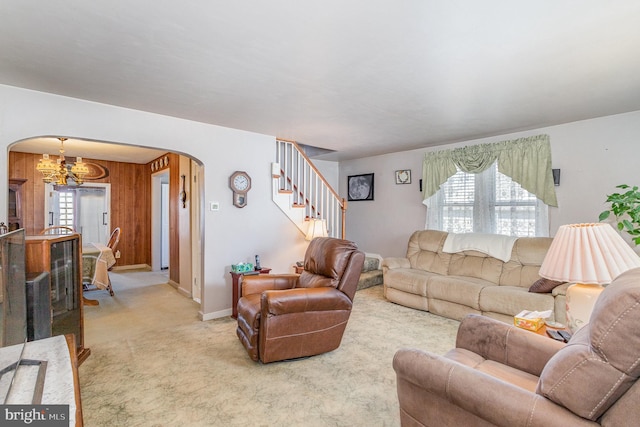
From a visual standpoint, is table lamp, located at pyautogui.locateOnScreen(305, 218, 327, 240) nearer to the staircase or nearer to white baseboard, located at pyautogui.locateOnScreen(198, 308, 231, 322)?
the staircase

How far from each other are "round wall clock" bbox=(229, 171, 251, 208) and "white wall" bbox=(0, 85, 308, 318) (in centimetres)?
7

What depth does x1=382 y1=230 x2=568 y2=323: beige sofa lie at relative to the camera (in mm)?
3236

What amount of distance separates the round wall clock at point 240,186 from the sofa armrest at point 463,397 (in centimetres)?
303

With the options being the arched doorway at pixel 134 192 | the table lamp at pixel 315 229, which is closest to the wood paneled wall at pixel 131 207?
the arched doorway at pixel 134 192

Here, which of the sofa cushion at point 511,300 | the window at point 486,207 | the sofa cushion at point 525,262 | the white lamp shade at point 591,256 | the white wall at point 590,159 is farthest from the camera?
the window at point 486,207

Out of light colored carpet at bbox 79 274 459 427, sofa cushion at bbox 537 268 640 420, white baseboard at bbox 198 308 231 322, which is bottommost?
light colored carpet at bbox 79 274 459 427

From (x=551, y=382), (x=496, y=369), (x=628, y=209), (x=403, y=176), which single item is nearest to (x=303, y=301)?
(x=496, y=369)

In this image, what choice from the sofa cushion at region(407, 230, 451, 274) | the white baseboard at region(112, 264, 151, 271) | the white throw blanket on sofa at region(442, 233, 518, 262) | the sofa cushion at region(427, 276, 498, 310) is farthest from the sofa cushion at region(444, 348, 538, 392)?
the white baseboard at region(112, 264, 151, 271)

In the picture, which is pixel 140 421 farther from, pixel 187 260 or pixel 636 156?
pixel 636 156

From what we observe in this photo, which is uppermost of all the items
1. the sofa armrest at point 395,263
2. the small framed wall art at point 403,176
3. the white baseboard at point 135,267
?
the small framed wall art at point 403,176

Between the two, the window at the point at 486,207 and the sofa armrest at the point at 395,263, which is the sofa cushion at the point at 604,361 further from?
the window at the point at 486,207

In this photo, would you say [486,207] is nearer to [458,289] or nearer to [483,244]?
[483,244]

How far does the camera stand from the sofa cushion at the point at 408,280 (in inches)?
158

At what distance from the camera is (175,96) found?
287cm
